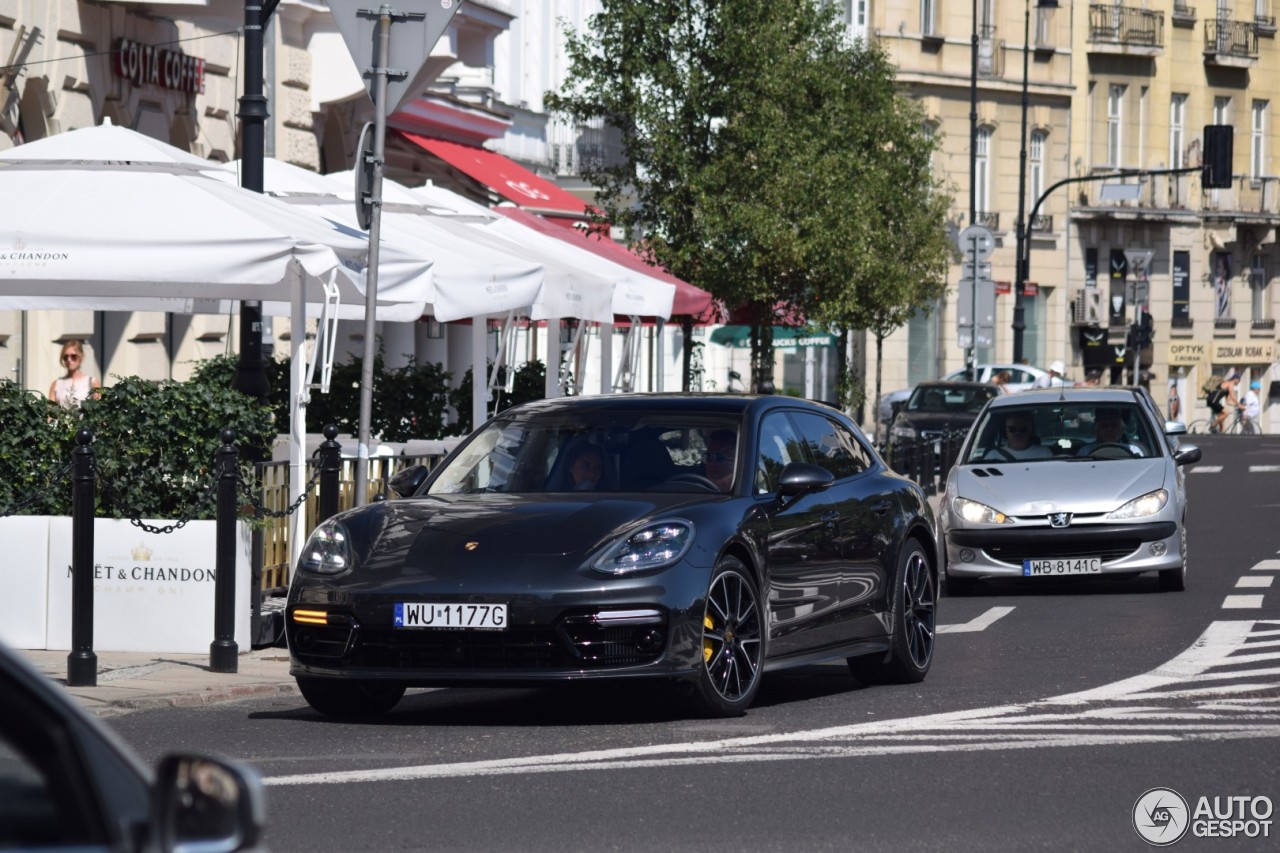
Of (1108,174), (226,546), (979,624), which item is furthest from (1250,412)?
(226,546)

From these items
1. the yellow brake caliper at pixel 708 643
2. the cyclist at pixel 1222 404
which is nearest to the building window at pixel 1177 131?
the cyclist at pixel 1222 404

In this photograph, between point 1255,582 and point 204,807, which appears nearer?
point 204,807

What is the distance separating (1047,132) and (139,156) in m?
57.8

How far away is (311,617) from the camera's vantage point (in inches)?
380

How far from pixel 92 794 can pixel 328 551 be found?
7197 millimetres

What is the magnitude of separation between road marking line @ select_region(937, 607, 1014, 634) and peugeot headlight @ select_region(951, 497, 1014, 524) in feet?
3.31

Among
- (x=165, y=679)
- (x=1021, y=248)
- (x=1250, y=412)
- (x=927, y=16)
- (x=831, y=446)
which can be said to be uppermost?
(x=927, y=16)

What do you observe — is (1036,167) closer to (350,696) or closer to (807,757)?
(350,696)

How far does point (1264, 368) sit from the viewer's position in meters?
78.1

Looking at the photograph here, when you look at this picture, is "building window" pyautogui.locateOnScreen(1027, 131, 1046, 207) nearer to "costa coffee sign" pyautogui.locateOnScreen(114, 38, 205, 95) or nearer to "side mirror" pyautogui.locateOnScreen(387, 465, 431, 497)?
"costa coffee sign" pyautogui.locateOnScreen(114, 38, 205, 95)

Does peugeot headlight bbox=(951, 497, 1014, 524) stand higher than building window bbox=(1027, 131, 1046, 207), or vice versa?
building window bbox=(1027, 131, 1046, 207)

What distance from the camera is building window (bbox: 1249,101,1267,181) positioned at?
77.2 metres

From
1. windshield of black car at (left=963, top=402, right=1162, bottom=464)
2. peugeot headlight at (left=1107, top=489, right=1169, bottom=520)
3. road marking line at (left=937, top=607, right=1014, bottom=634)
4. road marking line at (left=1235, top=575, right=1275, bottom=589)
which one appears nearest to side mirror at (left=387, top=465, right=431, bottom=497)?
road marking line at (left=937, top=607, right=1014, bottom=634)

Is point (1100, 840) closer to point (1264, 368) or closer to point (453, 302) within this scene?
point (453, 302)
